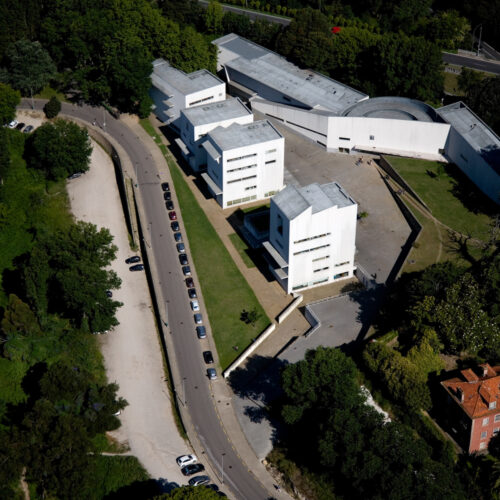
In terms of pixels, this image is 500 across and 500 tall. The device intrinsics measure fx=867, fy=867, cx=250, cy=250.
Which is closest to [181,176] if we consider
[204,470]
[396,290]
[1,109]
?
[1,109]

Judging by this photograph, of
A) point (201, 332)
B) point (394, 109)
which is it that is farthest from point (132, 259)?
point (394, 109)

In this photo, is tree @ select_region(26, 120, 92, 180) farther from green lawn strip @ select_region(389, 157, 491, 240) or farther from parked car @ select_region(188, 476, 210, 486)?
parked car @ select_region(188, 476, 210, 486)

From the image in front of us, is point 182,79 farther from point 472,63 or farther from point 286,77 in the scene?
point 472,63

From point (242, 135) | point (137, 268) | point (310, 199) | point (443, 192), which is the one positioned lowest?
point (137, 268)

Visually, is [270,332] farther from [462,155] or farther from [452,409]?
[462,155]

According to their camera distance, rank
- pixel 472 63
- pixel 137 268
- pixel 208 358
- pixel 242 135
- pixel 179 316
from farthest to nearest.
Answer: pixel 472 63
pixel 242 135
pixel 137 268
pixel 179 316
pixel 208 358

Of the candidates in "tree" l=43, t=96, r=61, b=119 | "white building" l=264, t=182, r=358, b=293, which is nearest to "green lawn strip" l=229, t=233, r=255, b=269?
"white building" l=264, t=182, r=358, b=293

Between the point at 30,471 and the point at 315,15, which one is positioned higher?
the point at 315,15
